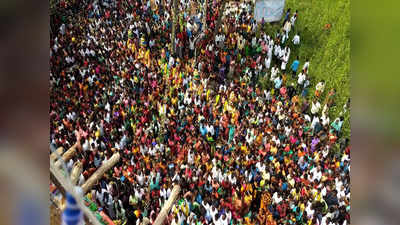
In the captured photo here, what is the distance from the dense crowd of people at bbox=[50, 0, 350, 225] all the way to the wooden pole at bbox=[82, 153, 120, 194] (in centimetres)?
14

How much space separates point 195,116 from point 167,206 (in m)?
2.51

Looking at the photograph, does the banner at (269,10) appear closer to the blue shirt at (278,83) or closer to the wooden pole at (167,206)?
the blue shirt at (278,83)

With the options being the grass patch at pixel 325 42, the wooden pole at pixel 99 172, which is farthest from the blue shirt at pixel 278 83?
the wooden pole at pixel 99 172

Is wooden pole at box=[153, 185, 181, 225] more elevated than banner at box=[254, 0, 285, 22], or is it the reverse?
banner at box=[254, 0, 285, 22]

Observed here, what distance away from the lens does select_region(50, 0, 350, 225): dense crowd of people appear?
18.3ft

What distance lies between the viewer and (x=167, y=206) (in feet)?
17.6

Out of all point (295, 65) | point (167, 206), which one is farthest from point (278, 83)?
point (167, 206)

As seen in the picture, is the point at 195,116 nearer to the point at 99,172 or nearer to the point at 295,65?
the point at 99,172

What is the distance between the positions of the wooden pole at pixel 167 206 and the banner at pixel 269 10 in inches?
250

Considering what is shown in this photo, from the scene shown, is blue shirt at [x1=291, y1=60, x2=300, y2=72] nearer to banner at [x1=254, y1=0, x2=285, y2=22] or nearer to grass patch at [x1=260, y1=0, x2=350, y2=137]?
grass patch at [x1=260, y1=0, x2=350, y2=137]

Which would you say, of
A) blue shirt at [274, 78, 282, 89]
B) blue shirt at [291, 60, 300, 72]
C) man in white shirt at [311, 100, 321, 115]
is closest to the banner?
blue shirt at [291, 60, 300, 72]
